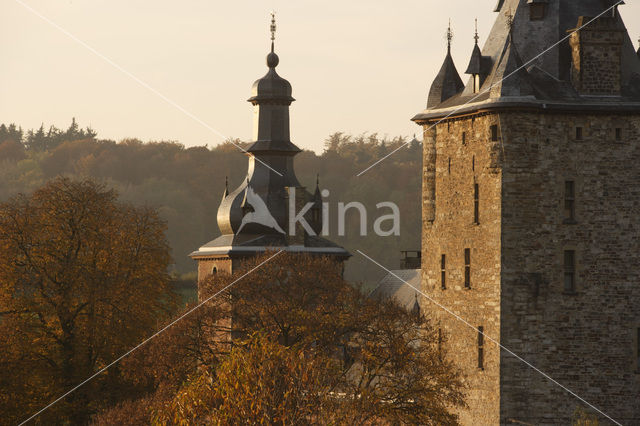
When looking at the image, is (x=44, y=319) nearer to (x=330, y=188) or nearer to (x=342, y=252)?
(x=342, y=252)

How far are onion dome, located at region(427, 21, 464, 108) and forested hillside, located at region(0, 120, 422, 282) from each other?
42.7 m

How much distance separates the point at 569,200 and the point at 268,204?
1138 inches

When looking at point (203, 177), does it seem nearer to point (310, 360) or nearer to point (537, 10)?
point (537, 10)

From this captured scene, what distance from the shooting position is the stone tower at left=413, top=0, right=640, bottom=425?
41844mm

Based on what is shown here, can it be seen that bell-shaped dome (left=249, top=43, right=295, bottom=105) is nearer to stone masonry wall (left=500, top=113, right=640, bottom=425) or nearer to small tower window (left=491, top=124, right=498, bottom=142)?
small tower window (left=491, top=124, right=498, bottom=142)

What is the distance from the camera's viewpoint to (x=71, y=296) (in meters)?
52.6

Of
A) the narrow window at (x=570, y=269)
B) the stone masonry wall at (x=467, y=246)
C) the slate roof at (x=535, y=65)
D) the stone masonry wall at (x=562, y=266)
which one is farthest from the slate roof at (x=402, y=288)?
the stone masonry wall at (x=562, y=266)

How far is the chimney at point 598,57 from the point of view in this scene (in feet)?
141

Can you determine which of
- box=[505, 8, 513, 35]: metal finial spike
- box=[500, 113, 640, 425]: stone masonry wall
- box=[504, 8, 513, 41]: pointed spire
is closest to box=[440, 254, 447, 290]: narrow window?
box=[500, 113, 640, 425]: stone masonry wall

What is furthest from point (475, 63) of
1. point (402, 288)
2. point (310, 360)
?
point (402, 288)

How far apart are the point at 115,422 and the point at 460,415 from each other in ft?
38.1

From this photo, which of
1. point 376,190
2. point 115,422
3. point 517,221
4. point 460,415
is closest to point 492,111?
point 517,221

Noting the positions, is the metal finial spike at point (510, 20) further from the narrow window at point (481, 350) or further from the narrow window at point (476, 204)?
the narrow window at point (481, 350)

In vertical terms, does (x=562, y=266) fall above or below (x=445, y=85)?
below
